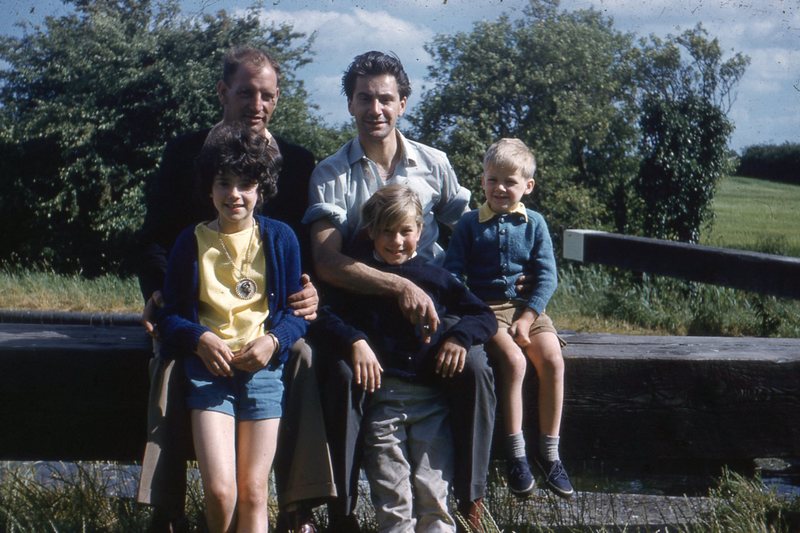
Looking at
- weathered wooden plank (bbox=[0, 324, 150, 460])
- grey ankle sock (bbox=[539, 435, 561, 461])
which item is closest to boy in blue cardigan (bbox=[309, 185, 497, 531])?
grey ankle sock (bbox=[539, 435, 561, 461])

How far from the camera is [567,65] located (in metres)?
14.3

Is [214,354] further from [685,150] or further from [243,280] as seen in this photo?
[685,150]

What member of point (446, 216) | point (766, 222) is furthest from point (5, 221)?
point (446, 216)

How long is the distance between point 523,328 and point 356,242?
26.5 inches

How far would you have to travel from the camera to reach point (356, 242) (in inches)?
147

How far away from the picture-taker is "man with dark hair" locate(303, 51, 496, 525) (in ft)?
11.0

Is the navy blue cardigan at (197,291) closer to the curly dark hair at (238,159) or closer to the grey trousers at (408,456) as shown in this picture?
the curly dark hair at (238,159)

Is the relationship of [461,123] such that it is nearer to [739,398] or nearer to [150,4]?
[150,4]

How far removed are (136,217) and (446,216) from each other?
31.9ft

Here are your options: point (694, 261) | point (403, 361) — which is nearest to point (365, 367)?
point (403, 361)

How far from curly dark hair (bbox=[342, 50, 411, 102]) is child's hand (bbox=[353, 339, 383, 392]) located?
1.14 meters

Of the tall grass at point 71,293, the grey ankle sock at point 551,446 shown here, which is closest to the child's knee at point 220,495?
the grey ankle sock at point 551,446

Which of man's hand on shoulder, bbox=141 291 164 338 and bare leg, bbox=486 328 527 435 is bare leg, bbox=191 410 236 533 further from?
bare leg, bbox=486 328 527 435

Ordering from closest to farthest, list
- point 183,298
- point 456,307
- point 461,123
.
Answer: point 183,298
point 456,307
point 461,123
